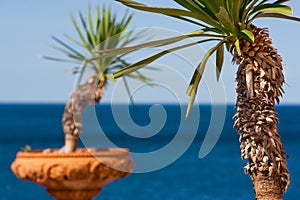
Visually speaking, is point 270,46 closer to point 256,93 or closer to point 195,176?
point 256,93

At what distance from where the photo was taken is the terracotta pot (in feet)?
21.9

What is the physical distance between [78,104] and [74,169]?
773mm

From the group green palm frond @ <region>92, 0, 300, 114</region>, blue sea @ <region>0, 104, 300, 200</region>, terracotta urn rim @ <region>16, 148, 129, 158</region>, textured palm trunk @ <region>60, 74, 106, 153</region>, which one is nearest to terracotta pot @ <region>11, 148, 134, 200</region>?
terracotta urn rim @ <region>16, 148, 129, 158</region>

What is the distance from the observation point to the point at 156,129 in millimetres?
4648

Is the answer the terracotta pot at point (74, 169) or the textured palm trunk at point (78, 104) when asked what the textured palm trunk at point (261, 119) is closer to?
the terracotta pot at point (74, 169)

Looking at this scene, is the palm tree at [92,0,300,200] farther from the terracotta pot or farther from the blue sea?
the terracotta pot

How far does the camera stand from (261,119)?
342cm

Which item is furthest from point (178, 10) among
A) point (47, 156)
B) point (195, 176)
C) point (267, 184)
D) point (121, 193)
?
point (195, 176)

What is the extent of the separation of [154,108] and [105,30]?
3461 millimetres

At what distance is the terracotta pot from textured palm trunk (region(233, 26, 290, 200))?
3.35m

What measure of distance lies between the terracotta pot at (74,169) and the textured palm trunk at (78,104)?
43 centimetres

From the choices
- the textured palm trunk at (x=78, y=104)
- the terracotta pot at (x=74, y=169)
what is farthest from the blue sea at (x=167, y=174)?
the terracotta pot at (x=74, y=169)

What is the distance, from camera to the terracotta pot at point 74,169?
6668 mm

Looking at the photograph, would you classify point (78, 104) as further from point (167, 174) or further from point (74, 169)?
point (167, 174)
